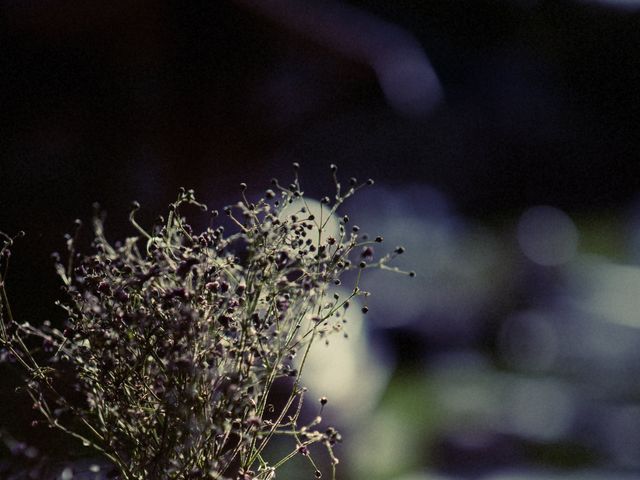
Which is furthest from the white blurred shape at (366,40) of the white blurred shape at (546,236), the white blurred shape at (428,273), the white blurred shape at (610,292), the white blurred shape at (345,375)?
the white blurred shape at (546,236)

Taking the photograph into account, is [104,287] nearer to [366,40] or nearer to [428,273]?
[366,40]

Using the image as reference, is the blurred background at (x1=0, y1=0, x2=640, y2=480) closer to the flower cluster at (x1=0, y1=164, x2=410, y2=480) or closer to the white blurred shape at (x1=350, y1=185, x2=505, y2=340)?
the white blurred shape at (x1=350, y1=185, x2=505, y2=340)

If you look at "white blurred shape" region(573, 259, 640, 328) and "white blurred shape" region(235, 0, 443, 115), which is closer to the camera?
"white blurred shape" region(235, 0, 443, 115)

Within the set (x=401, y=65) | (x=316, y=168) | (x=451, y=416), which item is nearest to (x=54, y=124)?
(x=401, y=65)

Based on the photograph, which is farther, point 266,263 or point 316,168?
point 316,168

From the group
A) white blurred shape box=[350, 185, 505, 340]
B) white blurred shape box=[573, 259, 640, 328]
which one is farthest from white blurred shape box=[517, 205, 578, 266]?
white blurred shape box=[573, 259, 640, 328]

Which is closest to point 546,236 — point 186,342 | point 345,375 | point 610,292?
point 610,292

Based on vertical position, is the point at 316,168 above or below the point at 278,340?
above

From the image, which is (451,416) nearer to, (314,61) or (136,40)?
(314,61)
